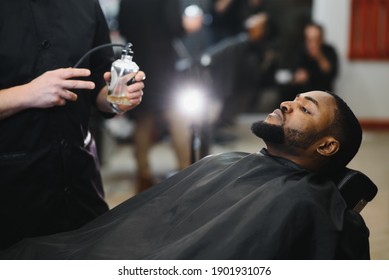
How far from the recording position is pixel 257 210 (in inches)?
64.6

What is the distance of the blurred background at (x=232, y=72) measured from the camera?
4.15 meters

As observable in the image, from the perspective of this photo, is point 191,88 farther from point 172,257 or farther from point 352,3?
point 352,3

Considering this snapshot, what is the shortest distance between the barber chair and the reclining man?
0.17 ft

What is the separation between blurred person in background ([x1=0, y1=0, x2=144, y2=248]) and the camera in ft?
5.61

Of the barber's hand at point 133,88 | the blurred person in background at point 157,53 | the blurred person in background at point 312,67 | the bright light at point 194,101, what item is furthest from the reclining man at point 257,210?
the blurred person in background at point 312,67

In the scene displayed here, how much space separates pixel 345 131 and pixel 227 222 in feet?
1.50

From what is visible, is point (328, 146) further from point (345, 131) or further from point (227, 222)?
point (227, 222)

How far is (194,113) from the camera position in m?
3.38

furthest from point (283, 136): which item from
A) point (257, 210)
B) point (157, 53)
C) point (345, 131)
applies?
point (157, 53)

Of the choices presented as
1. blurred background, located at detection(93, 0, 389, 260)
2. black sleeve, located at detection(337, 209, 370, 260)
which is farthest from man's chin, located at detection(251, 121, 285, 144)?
blurred background, located at detection(93, 0, 389, 260)

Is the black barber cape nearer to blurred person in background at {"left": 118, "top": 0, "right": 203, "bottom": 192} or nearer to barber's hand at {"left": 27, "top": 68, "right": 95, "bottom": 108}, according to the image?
barber's hand at {"left": 27, "top": 68, "right": 95, "bottom": 108}

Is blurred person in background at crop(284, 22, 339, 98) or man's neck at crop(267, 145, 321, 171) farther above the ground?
man's neck at crop(267, 145, 321, 171)

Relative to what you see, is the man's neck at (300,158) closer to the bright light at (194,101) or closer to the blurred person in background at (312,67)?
the bright light at (194,101)
